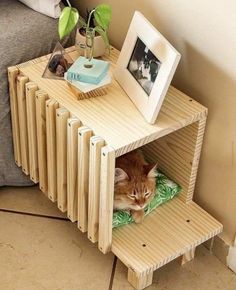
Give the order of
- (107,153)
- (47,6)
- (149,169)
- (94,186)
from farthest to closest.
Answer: (47,6) < (149,169) < (94,186) < (107,153)

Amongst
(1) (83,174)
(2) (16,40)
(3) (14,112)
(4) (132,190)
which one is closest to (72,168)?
(1) (83,174)

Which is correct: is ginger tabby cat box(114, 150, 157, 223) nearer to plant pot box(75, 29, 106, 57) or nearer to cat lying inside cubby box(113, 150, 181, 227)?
cat lying inside cubby box(113, 150, 181, 227)

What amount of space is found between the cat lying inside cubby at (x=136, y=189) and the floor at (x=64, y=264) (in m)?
0.15

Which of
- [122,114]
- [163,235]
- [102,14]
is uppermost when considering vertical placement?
[102,14]

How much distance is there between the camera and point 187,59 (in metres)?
1.41

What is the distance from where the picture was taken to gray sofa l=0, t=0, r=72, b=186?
4.87ft

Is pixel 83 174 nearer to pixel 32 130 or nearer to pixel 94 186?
pixel 94 186

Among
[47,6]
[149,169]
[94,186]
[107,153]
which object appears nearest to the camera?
[107,153]

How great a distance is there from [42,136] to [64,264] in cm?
34

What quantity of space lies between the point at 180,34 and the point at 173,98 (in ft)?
0.51

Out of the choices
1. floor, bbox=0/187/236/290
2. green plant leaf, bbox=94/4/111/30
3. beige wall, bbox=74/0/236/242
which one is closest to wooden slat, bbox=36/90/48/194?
floor, bbox=0/187/236/290

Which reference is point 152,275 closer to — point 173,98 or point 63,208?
point 63,208

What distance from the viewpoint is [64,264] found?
A: 1515mm

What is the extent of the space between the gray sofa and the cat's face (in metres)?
0.39
